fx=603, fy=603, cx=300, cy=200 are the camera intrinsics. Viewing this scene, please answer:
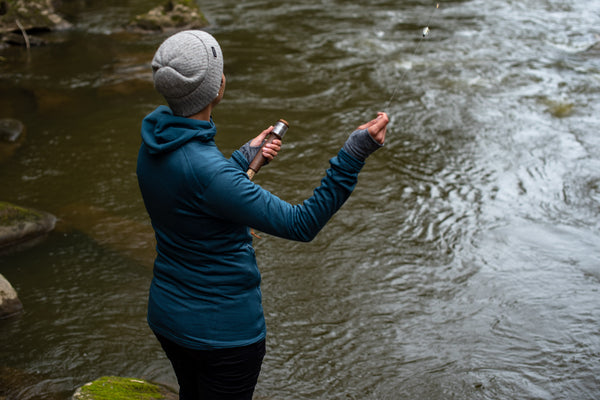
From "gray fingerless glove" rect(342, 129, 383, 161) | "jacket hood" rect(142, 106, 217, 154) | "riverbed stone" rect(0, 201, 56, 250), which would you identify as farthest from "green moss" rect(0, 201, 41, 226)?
"gray fingerless glove" rect(342, 129, 383, 161)

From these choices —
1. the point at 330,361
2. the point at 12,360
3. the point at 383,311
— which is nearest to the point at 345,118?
the point at 383,311

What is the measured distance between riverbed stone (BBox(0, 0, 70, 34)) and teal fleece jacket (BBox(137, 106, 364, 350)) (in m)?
12.5

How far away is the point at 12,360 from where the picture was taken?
416 centimetres

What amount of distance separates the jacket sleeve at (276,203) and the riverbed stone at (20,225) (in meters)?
4.36

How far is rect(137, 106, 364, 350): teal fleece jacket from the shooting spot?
200 cm

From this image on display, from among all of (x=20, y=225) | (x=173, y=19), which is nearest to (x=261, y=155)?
(x=20, y=225)

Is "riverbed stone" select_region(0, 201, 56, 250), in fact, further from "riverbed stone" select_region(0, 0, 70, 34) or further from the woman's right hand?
"riverbed stone" select_region(0, 0, 70, 34)

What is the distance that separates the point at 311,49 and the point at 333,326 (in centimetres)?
756

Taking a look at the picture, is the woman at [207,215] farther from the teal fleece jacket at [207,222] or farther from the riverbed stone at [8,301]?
the riverbed stone at [8,301]

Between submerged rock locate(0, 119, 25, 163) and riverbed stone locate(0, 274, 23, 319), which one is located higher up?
riverbed stone locate(0, 274, 23, 319)

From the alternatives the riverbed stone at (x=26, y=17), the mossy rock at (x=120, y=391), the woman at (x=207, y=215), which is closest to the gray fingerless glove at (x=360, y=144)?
the woman at (x=207, y=215)

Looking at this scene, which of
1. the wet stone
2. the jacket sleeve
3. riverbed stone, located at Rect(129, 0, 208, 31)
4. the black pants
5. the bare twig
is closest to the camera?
the jacket sleeve

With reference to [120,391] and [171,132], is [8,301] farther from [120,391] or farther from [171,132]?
[171,132]

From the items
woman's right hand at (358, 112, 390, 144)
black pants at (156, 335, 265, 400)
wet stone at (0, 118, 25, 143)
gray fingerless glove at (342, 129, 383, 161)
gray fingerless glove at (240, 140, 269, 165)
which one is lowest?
wet stone at (0, 118, 25, 143)
